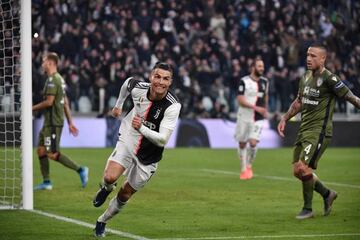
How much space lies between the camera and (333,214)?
11883mm

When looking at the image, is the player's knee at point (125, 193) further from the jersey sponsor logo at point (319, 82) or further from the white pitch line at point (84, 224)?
the jersey sponsor logo at point (319, 82)

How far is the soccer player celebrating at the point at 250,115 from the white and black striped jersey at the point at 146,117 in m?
8.35

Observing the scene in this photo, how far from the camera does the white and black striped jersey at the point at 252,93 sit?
17.9 meters

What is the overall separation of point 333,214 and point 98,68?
17.4m

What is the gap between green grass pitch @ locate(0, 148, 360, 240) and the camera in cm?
1001

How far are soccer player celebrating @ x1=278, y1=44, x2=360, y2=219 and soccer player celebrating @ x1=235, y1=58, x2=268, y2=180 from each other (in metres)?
6.23

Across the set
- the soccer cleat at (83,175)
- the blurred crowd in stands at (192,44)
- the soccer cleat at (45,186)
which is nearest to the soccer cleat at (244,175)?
the soccer cleat at (83,175)

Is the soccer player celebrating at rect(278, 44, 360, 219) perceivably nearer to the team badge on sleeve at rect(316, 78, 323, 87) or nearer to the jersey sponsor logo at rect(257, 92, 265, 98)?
the team badge on sleeve at rect(316, 78, 323, 87)

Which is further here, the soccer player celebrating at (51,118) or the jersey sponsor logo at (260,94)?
the jersey sponsor logo at (260,94)

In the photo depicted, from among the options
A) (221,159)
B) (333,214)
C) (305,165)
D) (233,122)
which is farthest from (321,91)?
(233,122)

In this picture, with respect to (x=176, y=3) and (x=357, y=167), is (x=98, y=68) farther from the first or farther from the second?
(x=357, y=167)

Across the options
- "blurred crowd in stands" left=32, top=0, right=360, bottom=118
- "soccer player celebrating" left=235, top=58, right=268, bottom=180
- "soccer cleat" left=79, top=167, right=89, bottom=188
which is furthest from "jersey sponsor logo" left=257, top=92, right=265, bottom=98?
"blurred crowd in stands" left=32, top=0, right=360, bottom=118

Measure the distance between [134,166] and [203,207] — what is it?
3298 millimetres

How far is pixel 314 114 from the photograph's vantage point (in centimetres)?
1145
